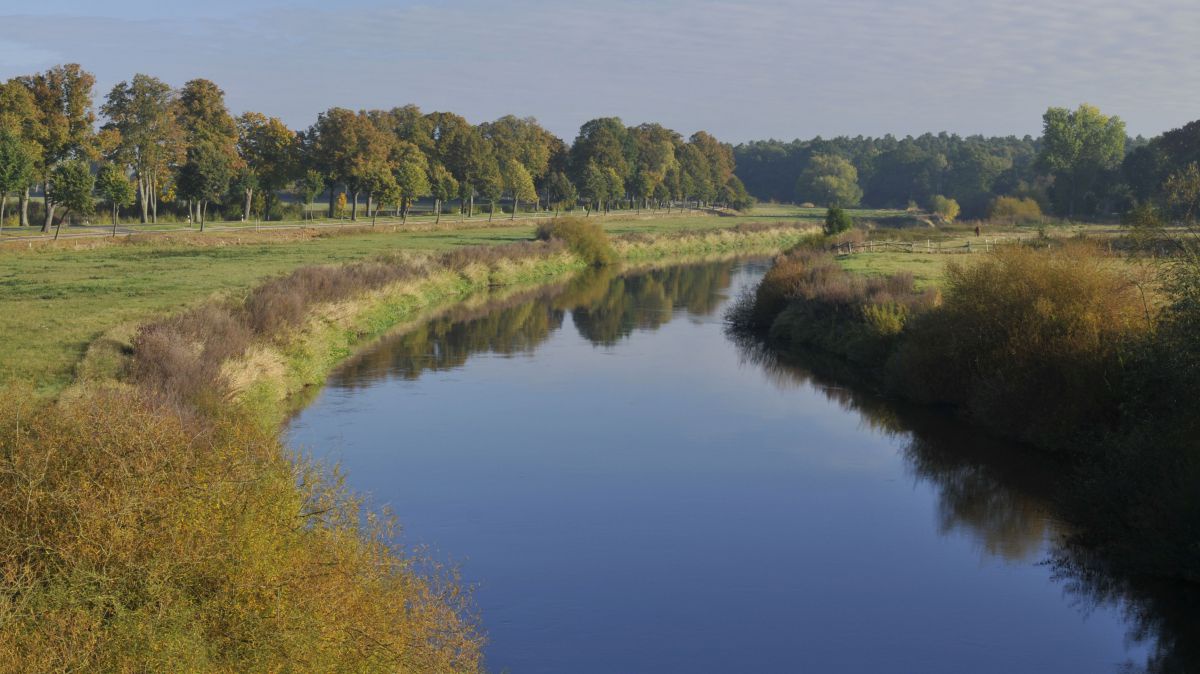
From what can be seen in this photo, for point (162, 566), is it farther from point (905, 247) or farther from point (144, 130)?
point (144, 130)

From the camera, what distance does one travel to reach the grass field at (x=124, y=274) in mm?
24000

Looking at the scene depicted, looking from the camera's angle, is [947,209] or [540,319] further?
[947,209]

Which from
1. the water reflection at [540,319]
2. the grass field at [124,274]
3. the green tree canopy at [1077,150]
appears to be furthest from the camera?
the green tree canopy at [1077,150]

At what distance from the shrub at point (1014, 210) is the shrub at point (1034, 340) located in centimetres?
7675

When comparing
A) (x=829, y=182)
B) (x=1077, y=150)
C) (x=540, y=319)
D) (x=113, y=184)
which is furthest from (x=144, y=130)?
(x=829, y=182)

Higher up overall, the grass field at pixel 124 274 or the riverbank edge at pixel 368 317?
the grass field at pixel 124 274

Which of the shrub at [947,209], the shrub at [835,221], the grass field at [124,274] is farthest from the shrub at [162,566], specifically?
the shrub at [947,209]

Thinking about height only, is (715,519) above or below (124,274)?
below

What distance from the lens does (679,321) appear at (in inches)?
1853

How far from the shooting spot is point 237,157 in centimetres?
7612

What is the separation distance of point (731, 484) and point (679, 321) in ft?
82.5

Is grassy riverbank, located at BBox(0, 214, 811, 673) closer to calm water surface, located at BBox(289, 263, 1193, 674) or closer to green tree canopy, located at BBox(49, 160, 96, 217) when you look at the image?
calm water surface, located at BBox(289, 263, 1193, 674)

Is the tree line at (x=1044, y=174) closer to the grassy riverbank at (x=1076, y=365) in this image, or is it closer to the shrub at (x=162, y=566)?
the grassy riverbank at (x=1076, y=365)

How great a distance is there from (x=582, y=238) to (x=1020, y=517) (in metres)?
54.6
